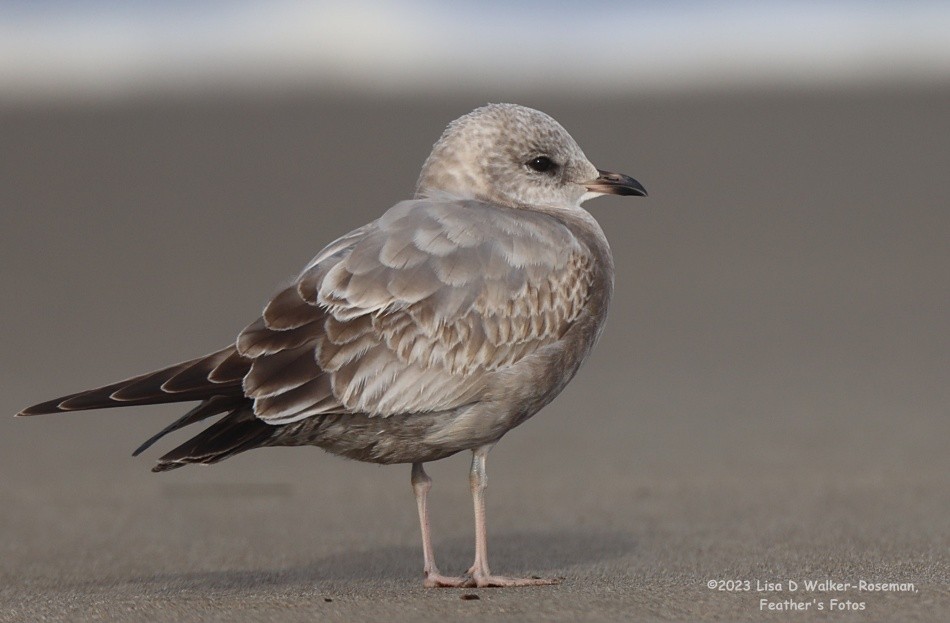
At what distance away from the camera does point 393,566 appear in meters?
5.95

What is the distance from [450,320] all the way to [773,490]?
2847 millimetres

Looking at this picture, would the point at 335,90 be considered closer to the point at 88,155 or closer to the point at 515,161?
the point at 88,155

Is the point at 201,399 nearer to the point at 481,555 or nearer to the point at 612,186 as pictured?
the point at 481,555

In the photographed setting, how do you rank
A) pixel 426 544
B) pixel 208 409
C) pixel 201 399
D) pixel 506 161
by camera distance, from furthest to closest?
pixel 506 161 < pixel 426 544 < pixel 208 409 < pixel 201 399

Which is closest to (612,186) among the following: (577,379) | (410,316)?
(410,316)

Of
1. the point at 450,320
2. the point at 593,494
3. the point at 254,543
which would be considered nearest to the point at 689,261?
the point at 593,494

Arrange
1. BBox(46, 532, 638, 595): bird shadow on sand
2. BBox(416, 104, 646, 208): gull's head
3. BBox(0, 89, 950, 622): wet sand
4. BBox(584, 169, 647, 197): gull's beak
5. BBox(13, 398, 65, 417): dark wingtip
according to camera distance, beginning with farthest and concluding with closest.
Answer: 1. BBox(584, 169, 647, 197): gull's beak
2. BBox(416, 104, 646, 208): gull's head
3. BBox(0, 89, 950, 622): wet sand
4. BBox(46, 532, 638, 595): bird shadow on sand
5. BBox(13, 398, 65, 417): dark wingtip

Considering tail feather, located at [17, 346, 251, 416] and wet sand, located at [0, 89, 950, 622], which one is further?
wet sand, located at [0, 89, 950, 622]

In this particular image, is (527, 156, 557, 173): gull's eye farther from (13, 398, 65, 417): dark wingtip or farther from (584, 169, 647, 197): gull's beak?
(13, 398, 65, 417): dark wingtip

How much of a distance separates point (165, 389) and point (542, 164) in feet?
6.54

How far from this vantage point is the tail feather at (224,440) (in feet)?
15.7

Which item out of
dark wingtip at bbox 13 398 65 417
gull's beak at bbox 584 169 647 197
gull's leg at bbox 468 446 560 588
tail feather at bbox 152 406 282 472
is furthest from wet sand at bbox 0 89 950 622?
gull's beak at bbox 584 169 647 197

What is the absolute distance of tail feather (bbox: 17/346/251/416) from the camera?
4762mm

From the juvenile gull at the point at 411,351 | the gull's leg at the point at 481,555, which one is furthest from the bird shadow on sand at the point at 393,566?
the juvenile gull at the point at 411,351
